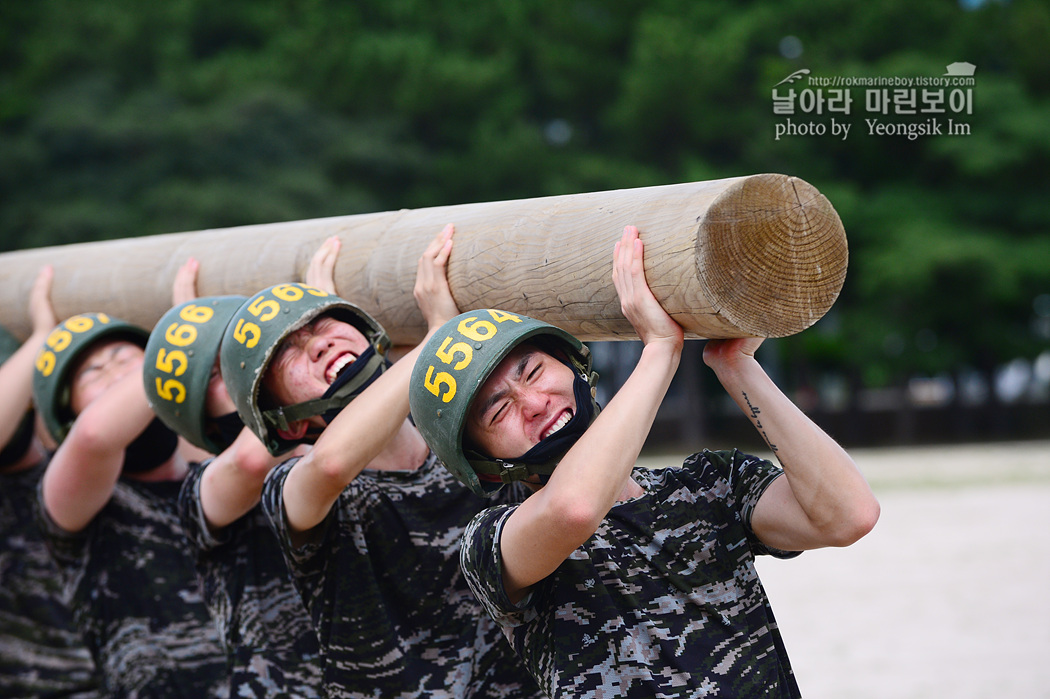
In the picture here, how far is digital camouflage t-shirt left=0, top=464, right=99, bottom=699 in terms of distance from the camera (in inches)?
181

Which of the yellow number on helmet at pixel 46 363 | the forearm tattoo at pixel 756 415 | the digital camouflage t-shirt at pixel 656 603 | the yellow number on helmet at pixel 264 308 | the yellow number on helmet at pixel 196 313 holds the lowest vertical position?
the digital camouflage t-shirt at pixel 656 603

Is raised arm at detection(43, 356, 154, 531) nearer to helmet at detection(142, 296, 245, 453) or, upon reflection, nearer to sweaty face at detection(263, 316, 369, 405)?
helmet at detection(142, 296, 245, 453)

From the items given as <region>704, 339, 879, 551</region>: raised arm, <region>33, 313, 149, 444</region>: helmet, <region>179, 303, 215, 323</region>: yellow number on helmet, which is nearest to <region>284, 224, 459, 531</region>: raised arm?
<region>179, 303, 215, 323</region>: yellow number on helmet

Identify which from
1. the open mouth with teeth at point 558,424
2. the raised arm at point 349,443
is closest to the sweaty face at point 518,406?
the open mouth with teeth at point 558,424

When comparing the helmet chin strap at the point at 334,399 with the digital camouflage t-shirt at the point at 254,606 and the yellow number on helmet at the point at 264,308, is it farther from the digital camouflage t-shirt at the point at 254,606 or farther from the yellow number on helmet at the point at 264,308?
the digital camouflage t-shirt at the point at 254,606

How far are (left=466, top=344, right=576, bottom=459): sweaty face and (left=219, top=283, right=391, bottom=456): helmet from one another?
0.60 m

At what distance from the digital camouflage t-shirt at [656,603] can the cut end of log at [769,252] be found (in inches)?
17.9

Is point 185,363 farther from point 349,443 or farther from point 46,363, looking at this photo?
point 46,363

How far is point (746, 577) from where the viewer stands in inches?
107

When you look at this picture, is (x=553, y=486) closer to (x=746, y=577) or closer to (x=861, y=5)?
(x=746, y=577)

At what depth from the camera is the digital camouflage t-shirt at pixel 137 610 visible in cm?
400

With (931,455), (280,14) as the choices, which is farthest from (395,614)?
(280,14)

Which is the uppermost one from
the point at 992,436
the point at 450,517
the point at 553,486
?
the point at 553,486

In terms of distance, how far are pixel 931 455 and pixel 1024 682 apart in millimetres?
16560
